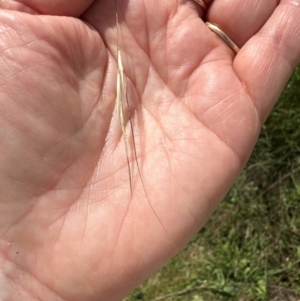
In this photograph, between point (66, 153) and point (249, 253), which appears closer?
point (66, 153)

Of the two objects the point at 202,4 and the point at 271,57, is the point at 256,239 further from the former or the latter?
the point at 202,4

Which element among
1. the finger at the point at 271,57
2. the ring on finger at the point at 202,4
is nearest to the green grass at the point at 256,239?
the finger at the point at 271,57

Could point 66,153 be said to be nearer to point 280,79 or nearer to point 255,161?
point 280,79

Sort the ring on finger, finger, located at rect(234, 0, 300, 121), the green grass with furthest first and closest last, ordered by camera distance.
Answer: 1. the green grass
2. the ring on finger
3. finger, located at rect(234, 0, 300, 121)

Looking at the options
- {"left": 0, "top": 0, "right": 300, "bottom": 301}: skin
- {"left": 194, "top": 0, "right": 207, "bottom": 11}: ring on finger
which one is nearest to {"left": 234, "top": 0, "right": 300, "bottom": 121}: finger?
{"left": 0, "top": 0, "right": 300, "bottom": 301}: skin

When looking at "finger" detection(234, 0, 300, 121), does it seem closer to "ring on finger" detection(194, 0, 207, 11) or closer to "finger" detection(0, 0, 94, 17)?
"ring on finger" detection(194, 0, 207, 11)

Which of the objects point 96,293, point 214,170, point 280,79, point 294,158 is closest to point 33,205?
point 96,293

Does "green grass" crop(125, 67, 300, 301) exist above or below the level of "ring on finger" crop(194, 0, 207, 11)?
below
